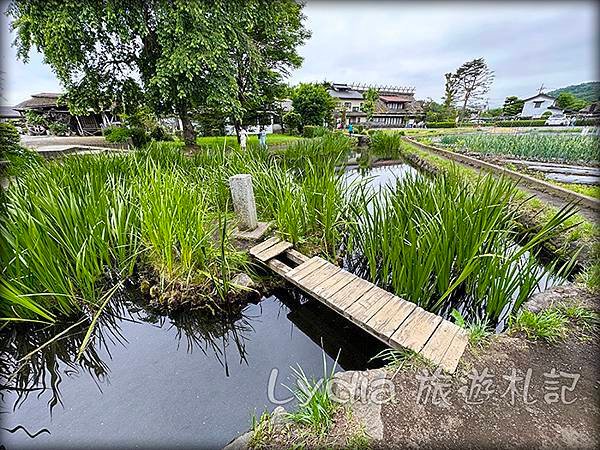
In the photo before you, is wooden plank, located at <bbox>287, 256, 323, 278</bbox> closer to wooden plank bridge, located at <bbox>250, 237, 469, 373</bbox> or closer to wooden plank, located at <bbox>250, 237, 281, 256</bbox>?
wooden plank bridge, located at <bbox>250, 237, 469, 373</bbox>

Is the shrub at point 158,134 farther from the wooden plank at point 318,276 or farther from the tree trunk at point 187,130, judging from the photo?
the wooden plank at point 318,276

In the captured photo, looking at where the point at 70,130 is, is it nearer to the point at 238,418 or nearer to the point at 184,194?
the point at 184,194

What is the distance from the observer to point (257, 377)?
187 cm

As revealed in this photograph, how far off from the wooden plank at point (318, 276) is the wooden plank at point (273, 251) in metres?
0.51

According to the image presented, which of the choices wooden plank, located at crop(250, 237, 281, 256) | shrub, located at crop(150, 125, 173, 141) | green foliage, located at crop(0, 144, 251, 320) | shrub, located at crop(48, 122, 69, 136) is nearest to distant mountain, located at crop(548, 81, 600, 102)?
green foliage, located at crop(0, 144, 251, 320)

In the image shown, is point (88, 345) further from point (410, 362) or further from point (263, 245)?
point (410, 362)

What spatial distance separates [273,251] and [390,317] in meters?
1.38

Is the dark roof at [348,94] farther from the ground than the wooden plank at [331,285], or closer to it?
farther from the ground

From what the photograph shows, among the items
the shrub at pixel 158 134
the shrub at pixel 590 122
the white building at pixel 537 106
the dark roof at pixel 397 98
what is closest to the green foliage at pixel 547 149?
the shrub at pixel 590 122

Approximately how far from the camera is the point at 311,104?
17.5 metres

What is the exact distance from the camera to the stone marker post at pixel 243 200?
3043mm

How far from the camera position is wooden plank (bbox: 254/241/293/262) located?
2.77 meters

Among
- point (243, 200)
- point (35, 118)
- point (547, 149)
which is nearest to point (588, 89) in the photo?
point (243, 200)

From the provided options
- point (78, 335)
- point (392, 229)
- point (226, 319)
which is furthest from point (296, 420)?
point (78, 335)
